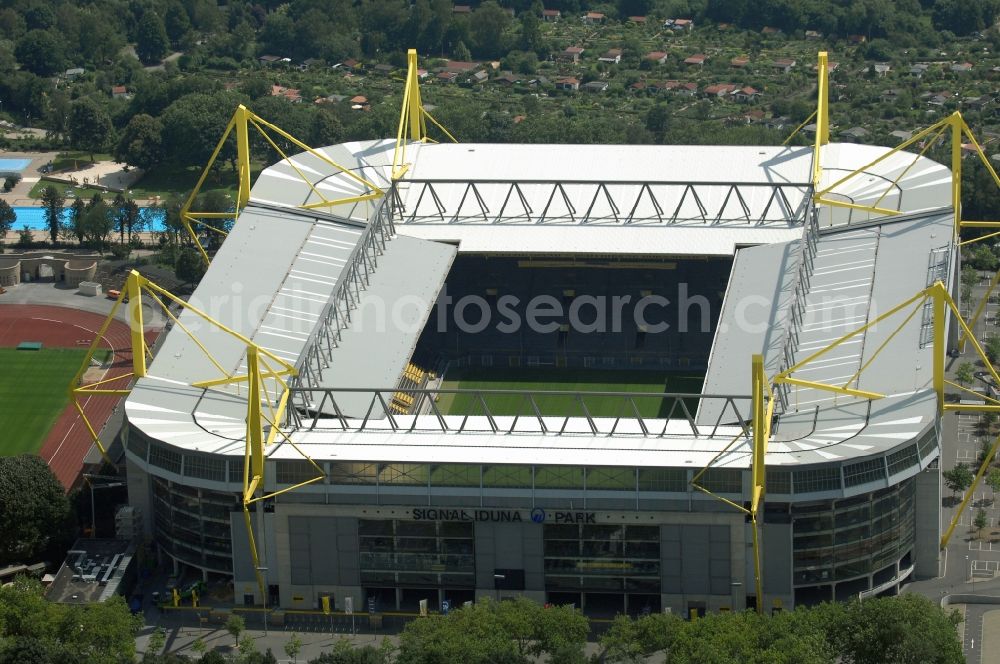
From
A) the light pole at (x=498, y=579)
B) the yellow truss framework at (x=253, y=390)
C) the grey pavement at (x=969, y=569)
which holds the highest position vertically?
the yellow truss framework at (x=253, y=390)

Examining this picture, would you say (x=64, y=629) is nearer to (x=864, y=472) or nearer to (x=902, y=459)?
(x=864, y=472)

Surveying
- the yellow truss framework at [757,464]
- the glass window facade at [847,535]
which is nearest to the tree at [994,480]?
the glass window facade at [847,535]

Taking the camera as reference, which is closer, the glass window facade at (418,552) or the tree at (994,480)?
the glass window facade at (418,552)

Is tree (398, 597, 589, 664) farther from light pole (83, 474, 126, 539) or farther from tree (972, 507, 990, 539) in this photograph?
tree (972, 507, 990, 539)

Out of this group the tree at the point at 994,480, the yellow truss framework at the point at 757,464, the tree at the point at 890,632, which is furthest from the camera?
the tree at the point at 994,480

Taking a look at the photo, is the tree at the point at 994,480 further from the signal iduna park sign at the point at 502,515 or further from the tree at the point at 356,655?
the tree at the point at 356,655

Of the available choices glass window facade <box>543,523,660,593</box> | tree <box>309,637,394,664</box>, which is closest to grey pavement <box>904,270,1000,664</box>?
glass window facade <box>543,523,660,593</box>
